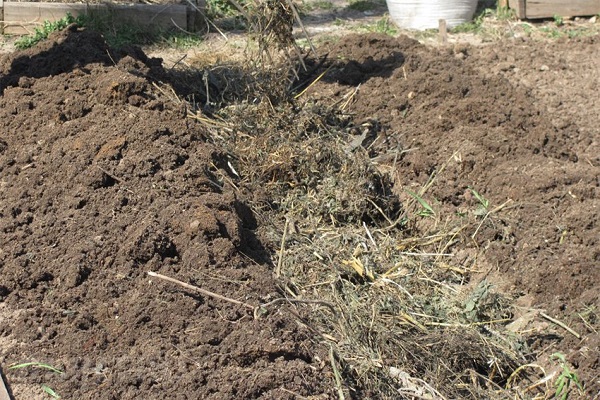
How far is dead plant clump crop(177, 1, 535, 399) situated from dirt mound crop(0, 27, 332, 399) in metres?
0.22

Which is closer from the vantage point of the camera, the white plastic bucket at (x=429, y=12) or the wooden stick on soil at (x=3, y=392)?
the wooden stick on soil at (x=3, y=392)

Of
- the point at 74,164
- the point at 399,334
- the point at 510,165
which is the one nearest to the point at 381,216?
the point at 510,165

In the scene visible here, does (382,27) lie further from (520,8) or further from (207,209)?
(207,209)

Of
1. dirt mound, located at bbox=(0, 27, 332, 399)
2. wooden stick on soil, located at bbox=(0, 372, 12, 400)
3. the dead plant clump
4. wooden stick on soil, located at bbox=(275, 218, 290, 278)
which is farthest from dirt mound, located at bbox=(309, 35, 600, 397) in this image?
wooden stick on soil, located at bbox=(0, 372, 12, 400)

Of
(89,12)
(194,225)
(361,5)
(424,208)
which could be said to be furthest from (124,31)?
(194,225)

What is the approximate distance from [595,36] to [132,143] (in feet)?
15.9

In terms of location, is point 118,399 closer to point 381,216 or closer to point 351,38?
point 381,216

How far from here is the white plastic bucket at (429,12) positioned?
829 centimetres

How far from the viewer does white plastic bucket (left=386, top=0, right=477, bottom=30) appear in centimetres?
829

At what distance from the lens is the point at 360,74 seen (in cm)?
682

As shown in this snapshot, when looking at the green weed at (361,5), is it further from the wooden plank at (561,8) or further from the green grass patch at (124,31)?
the green grass patch at (124,31)

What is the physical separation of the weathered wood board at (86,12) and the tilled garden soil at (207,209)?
1578 mm

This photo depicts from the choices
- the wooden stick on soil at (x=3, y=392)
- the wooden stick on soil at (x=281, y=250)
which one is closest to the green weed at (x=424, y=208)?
the wooden stick on soil at (x=281, y=250)

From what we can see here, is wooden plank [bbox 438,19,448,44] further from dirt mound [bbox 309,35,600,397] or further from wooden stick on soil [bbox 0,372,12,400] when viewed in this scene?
wooden stick on soil [bbox 0,372,12,400]
